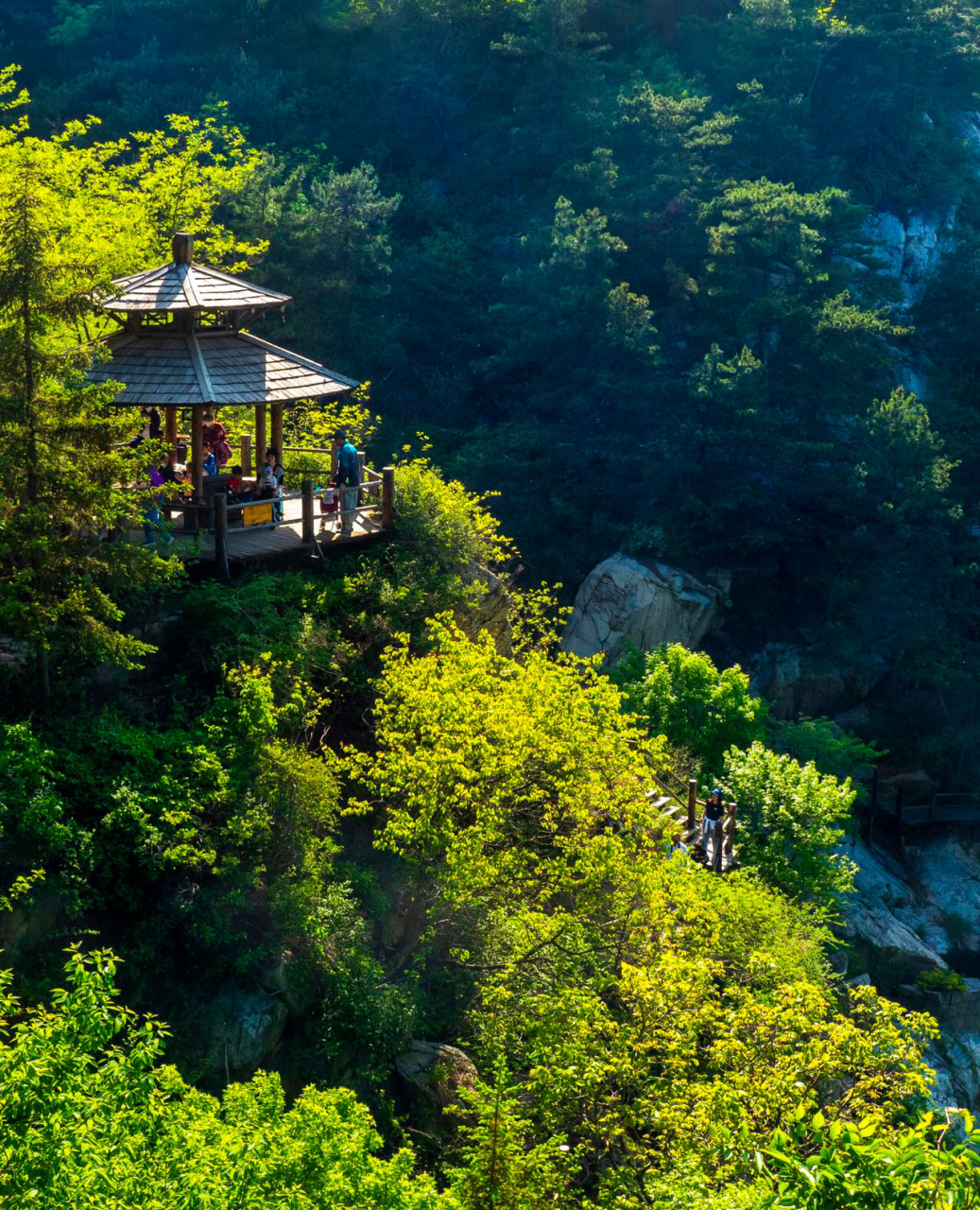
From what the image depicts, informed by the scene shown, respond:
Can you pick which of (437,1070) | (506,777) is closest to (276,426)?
(506,777)

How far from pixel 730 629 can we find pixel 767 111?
52.1 ft

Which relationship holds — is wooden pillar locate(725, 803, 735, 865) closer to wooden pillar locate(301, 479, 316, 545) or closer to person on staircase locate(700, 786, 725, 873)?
person on staircase locate(700, 786, 725, 873)

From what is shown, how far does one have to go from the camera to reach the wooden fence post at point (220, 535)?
1834cm

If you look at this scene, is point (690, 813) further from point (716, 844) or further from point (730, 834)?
point (716, 844)

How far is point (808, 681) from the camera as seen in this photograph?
3459 centimetres

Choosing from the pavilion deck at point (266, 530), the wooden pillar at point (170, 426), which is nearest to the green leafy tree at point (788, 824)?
the pavilion deck at point (266, 530)

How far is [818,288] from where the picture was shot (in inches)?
1383

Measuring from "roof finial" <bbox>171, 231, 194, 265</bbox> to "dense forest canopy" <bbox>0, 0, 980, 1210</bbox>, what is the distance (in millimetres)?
1473

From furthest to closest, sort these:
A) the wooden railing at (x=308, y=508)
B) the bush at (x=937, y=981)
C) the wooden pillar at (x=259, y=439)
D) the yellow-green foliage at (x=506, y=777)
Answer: the bush at (x=937, y=981) < the wooden pillar at (x=259, y=439) < the wooden railing at (x=308, y=508) < the yellow-green foliage at (x=506, y=777)

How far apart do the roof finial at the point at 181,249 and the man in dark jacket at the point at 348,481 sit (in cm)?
353

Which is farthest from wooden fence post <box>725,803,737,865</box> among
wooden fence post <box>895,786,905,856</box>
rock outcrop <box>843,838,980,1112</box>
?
wooden fence post <box>895,786,905,856</box>

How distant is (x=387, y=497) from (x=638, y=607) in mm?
13974

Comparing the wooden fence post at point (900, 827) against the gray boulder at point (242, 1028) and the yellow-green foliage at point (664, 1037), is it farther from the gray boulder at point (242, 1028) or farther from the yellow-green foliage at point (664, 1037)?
the gray boulder at point (242, 1028)

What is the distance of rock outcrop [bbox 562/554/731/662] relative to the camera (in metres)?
33.5
